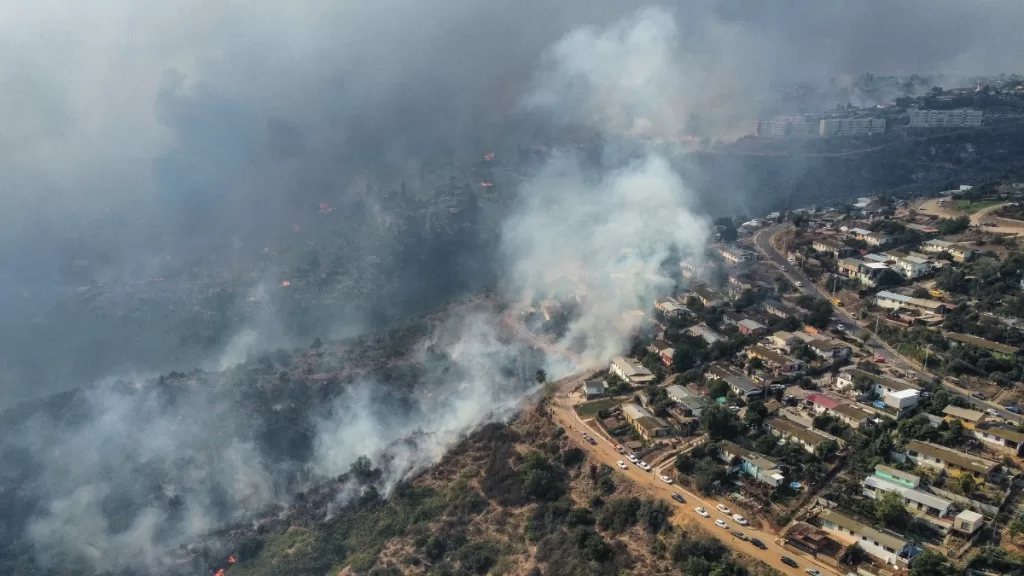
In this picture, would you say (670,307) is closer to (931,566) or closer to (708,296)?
(708,296)

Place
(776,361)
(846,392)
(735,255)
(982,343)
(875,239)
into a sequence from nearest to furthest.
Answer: (846,392)
(982,343)
(776,361)
(875,239)
(735,255)

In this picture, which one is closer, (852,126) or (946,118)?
(946,118)

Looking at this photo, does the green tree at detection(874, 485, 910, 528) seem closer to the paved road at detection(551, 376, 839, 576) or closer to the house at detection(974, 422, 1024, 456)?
the paved road at detection(551, 376, 839, 576)

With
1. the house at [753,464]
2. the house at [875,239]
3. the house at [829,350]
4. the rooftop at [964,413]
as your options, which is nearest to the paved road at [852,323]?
the rooftop at [964,413]

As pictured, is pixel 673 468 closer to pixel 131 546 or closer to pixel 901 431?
pixel 901 431

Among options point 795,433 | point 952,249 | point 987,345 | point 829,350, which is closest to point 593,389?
point 795,433

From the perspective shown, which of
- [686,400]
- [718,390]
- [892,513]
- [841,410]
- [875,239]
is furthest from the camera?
[875,239]
